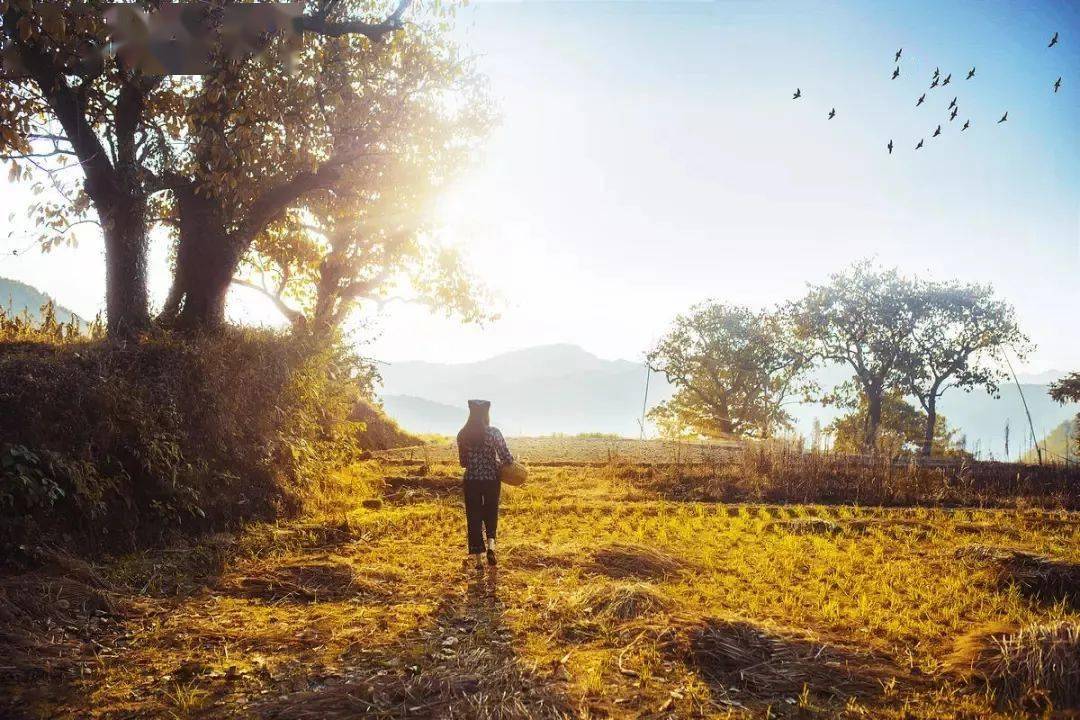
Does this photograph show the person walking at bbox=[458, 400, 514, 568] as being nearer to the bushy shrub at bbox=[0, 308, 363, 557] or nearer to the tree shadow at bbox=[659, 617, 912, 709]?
the bushy shrub at bbox=[0, 308, 363, 557]

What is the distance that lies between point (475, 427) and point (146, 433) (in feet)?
12.9

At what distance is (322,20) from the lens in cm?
900

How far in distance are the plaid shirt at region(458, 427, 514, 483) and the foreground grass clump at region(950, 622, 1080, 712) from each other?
521 centimetres

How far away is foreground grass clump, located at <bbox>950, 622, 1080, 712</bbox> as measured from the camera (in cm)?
404

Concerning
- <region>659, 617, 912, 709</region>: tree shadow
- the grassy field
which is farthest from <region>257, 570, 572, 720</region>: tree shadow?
<region>659, 617, 912, 709</region>: tree shadow

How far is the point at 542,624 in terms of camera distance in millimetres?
5621

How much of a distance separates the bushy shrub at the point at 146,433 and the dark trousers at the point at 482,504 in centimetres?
310

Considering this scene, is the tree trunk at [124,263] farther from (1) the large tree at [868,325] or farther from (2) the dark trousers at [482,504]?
(1) the large tree at [868,325]

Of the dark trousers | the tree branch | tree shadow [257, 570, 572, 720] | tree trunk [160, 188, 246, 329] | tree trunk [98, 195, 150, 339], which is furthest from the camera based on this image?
tree trunk [160, 188, 246, 329]

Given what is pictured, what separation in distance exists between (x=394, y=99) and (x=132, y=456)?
30.9 ft

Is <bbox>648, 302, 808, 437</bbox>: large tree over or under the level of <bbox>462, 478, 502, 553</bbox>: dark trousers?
over

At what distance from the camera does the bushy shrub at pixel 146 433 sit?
6.35 metres

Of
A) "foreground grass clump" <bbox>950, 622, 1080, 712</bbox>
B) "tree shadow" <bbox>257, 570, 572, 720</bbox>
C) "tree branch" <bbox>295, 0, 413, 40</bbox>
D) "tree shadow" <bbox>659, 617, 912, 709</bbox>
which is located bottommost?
"tree shadow" <bbox>257, 570, 572, 720</bbox>

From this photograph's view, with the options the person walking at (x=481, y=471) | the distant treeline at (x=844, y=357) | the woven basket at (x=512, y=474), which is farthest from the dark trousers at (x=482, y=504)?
the distant treeline at (x=844, y=357)
